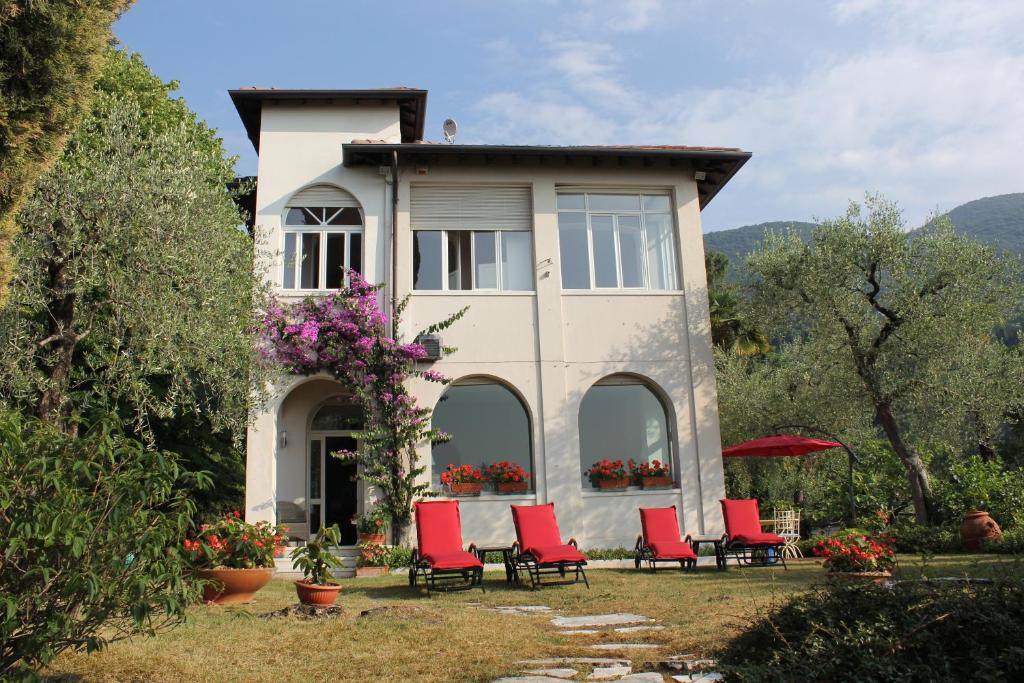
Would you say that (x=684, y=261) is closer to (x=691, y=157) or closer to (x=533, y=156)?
(x=691, y=157)

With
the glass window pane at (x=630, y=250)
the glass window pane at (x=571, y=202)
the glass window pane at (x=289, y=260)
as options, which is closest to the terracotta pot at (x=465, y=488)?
A: the glass window pane at (x=289, y=260)

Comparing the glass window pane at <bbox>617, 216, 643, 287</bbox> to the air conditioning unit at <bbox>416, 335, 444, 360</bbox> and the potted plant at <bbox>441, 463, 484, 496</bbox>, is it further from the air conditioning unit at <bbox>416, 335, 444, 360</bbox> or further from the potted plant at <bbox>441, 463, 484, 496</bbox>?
the potted plant at <bbox>441, 463, 484, 496</bbox>

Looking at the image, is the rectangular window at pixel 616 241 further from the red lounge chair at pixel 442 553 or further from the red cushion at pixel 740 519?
the red lounge chair at pixel 442 553

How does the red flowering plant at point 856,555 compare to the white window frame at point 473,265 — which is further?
the white window frame at point 473,265

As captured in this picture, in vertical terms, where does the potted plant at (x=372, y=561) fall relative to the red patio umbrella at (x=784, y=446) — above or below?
below

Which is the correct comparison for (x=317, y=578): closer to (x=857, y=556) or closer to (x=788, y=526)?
(x=857, y=556)

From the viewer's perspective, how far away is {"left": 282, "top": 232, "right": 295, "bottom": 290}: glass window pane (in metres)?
14.8

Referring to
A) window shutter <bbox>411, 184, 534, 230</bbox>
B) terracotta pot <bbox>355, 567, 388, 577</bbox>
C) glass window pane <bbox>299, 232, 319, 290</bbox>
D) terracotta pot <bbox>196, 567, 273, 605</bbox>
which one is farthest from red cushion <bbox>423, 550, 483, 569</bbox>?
window shutter <bbox>411, 184, 534, 230</bbox>

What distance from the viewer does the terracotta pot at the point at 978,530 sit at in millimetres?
13703

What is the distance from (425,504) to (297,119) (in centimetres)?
820

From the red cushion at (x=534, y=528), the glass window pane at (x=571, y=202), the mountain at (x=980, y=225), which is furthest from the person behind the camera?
the mountain at (x=980, y=225)

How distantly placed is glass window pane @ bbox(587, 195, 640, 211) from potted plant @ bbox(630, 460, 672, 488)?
502cm

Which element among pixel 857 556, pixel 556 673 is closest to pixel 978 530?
pixel 857 556

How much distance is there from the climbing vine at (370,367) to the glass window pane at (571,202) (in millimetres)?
3873
